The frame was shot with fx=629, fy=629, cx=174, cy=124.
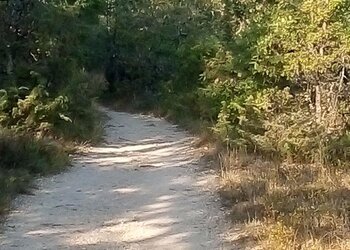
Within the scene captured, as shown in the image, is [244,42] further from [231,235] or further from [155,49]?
[155,49]

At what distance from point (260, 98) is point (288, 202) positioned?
16.3ft

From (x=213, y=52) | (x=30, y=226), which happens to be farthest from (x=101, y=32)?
(x=30, y=226)

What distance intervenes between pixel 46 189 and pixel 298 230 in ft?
15.6

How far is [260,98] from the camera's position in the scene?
12766 mm

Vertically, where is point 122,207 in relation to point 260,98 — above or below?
below

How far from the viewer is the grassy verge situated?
31.9 feet

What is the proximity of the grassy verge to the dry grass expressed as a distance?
3151 mm

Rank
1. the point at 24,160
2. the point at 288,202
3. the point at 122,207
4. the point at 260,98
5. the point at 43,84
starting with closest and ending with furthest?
the point at 288,202, the point at 122,207, the point at 24,160, the point at 260,98, the point at 43,84

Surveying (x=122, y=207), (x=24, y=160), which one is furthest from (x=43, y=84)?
(x=122, y=207)

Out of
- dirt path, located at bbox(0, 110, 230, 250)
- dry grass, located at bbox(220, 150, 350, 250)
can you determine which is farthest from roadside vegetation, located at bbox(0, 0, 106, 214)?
dry grass, located at bbox(220, 150, 350, 250)

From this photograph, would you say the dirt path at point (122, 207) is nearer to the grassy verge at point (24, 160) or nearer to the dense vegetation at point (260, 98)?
the grassy verge at point (24, 160)

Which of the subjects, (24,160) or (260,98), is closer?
(24,160)

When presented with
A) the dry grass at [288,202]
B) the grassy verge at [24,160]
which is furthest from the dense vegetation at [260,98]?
the grassy verge at [24,160]

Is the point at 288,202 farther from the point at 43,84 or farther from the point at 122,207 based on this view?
the point at 43,84
